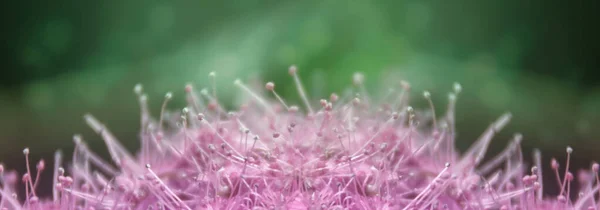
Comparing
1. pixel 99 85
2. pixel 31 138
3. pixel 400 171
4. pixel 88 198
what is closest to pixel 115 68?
pixel 99 85

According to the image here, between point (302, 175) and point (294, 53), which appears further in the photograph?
point (294, 53)

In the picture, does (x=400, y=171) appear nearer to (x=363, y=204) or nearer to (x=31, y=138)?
(x=363, y=204)

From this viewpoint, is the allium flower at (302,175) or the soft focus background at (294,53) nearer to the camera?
the allium flower at (302,175)

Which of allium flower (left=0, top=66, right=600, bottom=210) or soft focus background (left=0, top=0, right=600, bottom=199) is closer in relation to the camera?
allium flower (left=0, top=66, right=600, bottom=210)

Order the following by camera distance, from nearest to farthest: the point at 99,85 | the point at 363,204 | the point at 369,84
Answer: the point at 363,204, the point at 369,84, the point at 99,85
